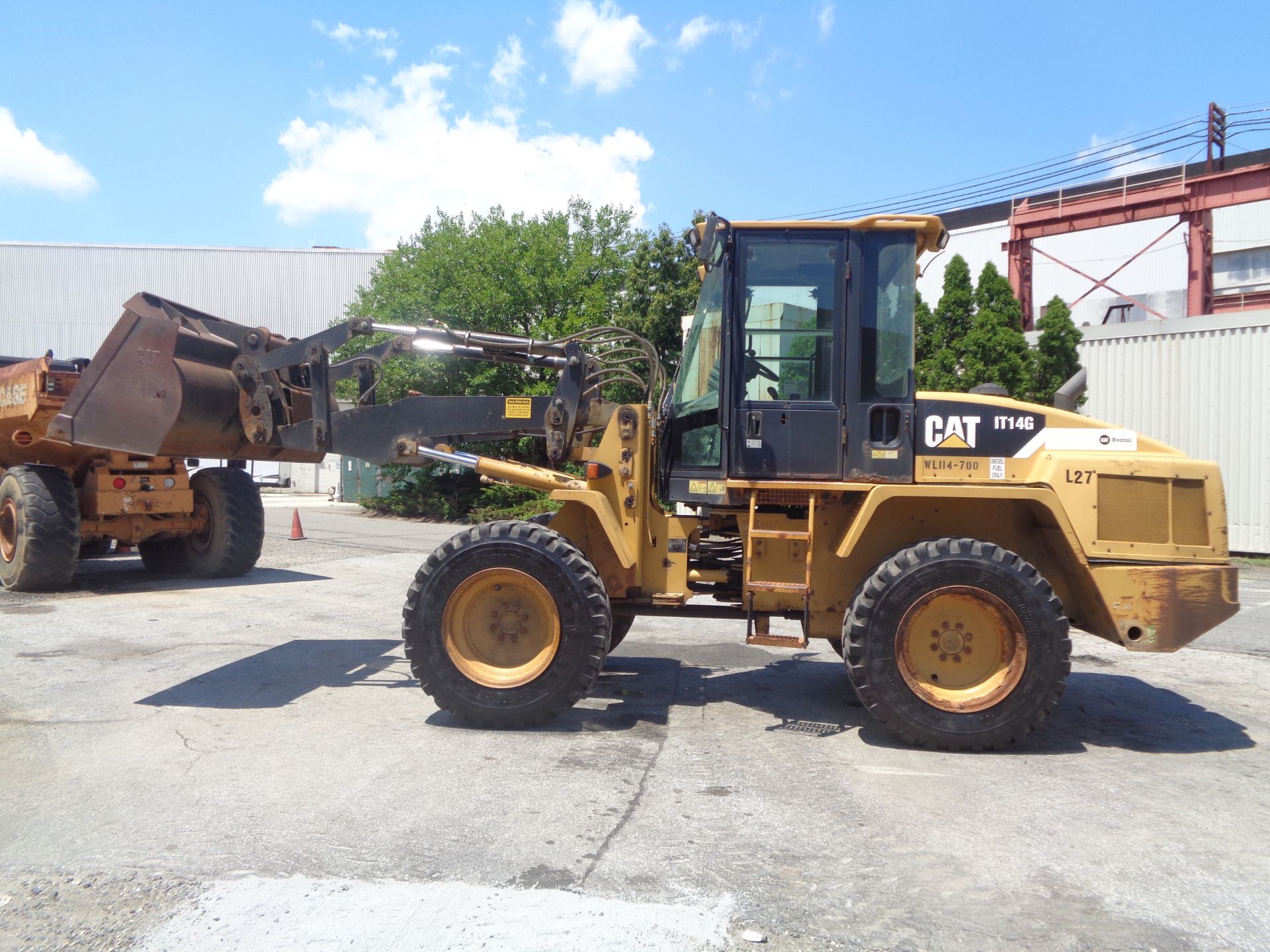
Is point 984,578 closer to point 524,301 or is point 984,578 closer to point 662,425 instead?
point 662,425

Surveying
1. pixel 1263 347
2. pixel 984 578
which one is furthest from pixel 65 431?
pixel 1263 347

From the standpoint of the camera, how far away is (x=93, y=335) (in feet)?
137

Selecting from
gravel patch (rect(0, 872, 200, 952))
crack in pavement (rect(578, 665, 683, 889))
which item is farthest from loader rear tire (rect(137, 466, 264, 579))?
gravel patch (rect(0, 872, 200, 952))

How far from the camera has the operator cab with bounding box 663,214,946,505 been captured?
5637mm

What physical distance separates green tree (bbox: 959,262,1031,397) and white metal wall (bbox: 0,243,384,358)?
1167 inches

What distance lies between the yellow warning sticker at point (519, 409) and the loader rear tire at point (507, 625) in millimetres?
771

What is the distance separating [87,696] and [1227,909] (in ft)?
21.4

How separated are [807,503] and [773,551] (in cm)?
36

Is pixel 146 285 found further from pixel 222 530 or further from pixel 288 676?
pixel 288 676

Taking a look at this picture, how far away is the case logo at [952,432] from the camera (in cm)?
562

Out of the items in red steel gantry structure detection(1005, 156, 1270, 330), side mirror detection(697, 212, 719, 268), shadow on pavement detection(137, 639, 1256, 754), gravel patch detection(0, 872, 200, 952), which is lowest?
gravel patch detection(0, 872, 200, 952)

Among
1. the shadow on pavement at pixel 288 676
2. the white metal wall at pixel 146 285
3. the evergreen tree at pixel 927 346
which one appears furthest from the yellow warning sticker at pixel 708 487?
the white metal wall at pixel 146 285

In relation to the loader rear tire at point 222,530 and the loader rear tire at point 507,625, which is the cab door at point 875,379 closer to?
the loader rear tire at point 507,625

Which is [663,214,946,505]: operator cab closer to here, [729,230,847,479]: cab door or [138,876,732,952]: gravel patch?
[729,230,847,479]: cab door
